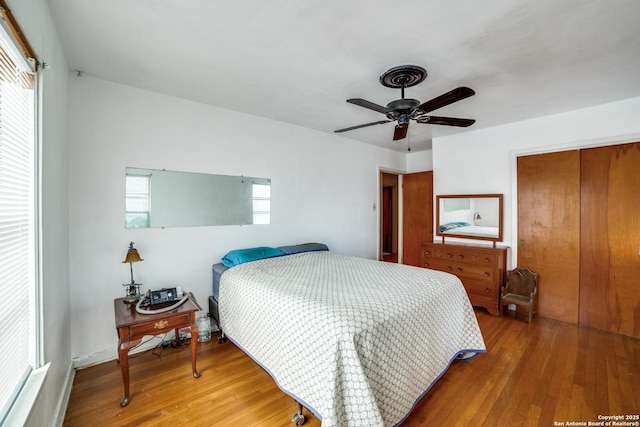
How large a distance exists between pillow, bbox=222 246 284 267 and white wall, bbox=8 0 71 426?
126cm

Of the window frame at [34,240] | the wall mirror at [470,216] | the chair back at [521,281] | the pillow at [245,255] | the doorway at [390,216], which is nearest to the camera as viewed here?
the window frame at [34,240]

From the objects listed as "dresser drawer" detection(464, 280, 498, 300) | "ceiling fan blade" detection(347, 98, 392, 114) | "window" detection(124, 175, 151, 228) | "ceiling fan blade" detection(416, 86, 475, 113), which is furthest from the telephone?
"dresser drawer" detection(464, 280, 498, 300)

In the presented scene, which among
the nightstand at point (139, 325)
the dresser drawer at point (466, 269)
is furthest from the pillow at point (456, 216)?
the nightstand at point (139, 325)

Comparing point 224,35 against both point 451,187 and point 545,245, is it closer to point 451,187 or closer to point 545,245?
point 451,187

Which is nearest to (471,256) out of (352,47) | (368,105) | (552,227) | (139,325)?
(552,227)

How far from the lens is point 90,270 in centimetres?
228

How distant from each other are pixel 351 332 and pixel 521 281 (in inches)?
127

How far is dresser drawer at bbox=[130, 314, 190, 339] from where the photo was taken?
1900 mm

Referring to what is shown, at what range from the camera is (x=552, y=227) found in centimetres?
327

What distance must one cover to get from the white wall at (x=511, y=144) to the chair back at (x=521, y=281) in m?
0.23

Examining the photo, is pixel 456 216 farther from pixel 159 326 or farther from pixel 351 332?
pixel 159 326

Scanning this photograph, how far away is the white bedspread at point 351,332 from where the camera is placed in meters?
1.35

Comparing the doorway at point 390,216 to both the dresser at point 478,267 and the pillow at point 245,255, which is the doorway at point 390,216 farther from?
the pillow at point 245,255

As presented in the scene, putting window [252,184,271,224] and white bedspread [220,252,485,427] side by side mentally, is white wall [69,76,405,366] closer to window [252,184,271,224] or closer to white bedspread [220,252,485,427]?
window [252,184,271,224]
